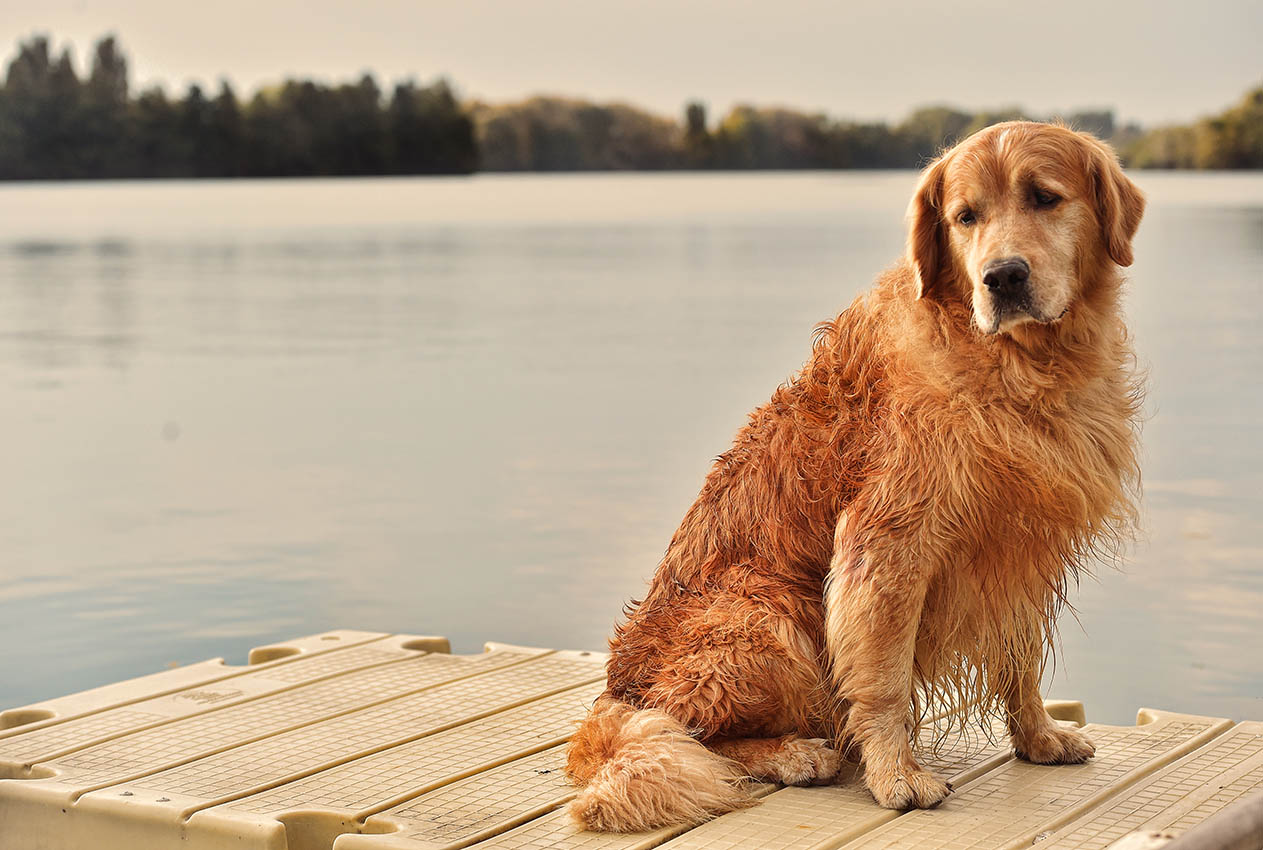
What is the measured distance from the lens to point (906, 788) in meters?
3.53

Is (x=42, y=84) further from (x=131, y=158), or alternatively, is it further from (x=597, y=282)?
(x=597, y=282)

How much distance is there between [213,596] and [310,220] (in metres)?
45.9

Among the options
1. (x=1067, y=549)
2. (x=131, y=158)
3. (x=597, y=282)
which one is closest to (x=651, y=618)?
(x=1067, y=549)

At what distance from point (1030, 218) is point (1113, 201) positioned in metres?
0.23

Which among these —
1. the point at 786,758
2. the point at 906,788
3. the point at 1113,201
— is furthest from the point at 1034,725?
the point at 1113,201

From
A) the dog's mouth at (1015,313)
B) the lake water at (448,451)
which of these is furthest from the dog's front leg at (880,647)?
the lake water at (448,451)

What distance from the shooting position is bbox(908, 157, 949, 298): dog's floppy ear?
142 inches

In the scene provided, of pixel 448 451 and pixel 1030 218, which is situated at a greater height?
pixel 1030 218

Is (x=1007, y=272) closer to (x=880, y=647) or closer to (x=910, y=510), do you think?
(x=910, y=510)

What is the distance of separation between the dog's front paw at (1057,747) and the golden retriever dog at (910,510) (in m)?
0.01

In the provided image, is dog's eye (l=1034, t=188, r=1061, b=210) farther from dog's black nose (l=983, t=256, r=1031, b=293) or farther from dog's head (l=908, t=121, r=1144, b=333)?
dog's black nose (l=983, t=256, r=1031, b=293)

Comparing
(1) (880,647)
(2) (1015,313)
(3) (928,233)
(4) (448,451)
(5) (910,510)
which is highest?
(3) (928,233)

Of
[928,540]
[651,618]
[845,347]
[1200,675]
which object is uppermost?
[845,347]

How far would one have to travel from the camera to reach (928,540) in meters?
3.57
